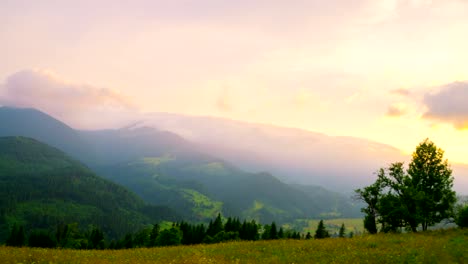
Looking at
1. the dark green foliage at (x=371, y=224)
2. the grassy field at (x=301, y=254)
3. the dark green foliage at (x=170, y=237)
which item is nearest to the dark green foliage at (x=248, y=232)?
the dark green foliage at (x=170, y=237)

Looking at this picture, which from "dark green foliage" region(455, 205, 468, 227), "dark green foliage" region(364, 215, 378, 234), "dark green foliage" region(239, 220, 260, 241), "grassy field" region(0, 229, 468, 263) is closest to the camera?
"grassy field" region(0, 229, 468, 263)

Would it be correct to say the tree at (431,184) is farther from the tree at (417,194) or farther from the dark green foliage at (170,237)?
the dark green foliage at (170,237)

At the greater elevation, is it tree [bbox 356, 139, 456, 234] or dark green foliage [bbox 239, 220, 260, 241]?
tree [bbox 356, 139, 456, 234]

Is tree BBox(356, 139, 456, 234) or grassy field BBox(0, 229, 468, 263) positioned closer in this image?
grassy field BBox(0, 229, 468, 263)

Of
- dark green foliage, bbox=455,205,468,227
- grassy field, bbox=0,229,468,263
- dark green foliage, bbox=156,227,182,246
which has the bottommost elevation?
dark green foliage, bbox=156,227,182,246

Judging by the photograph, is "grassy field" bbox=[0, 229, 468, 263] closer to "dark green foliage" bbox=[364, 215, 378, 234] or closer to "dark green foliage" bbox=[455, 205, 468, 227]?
"dark green foliage" bbox=[455, 205, 468, 227]

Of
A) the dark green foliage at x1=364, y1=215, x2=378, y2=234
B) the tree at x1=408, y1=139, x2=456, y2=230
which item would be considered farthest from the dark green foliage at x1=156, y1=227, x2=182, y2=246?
the tree at x1=408, y1=139, x2=456, y2=230

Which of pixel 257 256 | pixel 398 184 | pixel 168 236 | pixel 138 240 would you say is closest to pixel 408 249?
pixel 257 256

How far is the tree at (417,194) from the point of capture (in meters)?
45.2

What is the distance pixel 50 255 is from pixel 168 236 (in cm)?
8123

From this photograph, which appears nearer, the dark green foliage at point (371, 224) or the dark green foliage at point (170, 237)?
the dark green foliage at point (371, 224)

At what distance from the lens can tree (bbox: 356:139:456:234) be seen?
4519cm

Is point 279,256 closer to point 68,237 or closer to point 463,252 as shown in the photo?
point 463,252

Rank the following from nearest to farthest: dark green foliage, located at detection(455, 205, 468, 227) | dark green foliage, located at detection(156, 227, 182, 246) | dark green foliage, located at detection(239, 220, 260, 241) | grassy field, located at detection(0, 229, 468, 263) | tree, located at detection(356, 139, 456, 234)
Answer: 1. grassy field, located at detection(0, 229, 468, 263)
2. dark green foliage, located at detection(455, 205, 468, 227)
3. tree, located at detection(356, 139, 456, 234)
4. dark green foliage, located at detection(156, 227, 182, 246)
5. dark green foliage, located at detection(239, 220, 260, 241)
